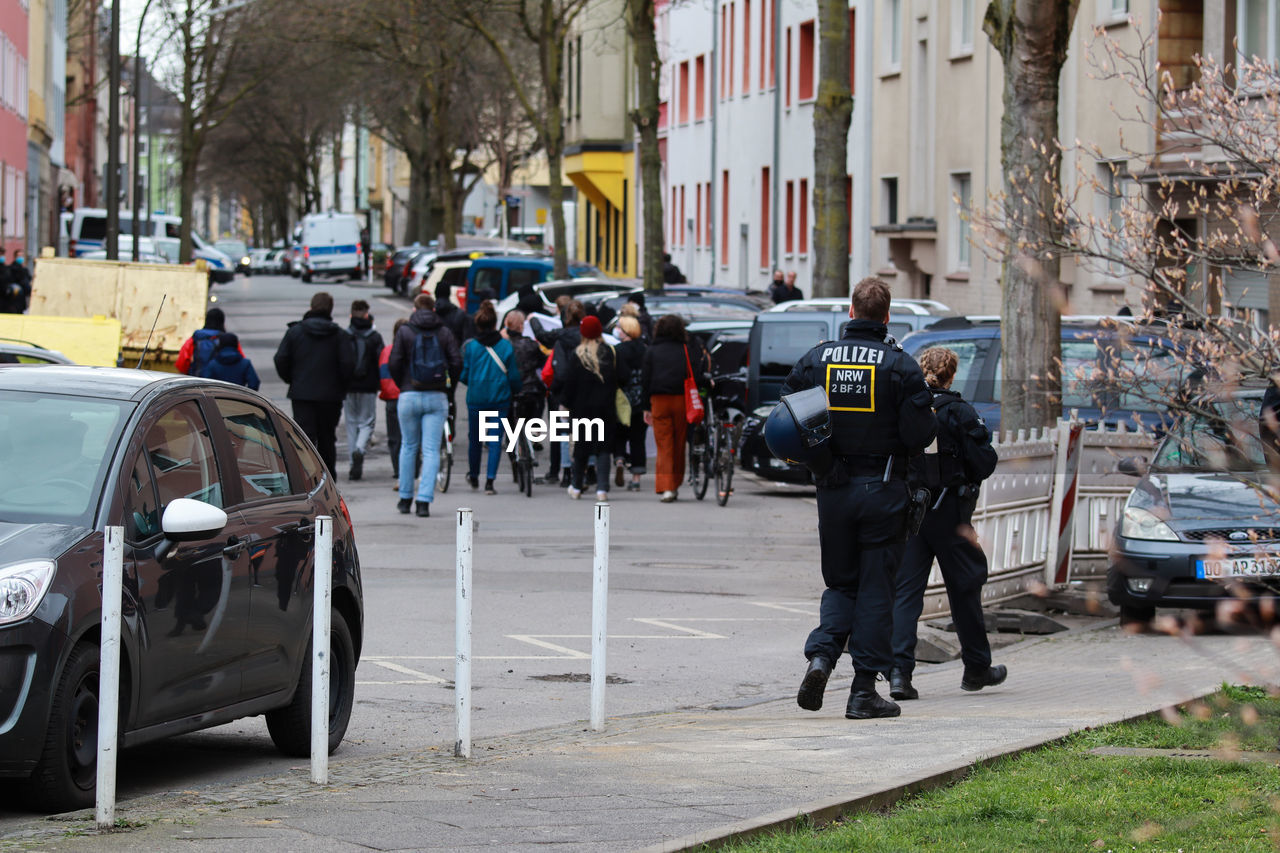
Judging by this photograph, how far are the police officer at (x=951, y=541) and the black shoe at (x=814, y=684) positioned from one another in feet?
2.87

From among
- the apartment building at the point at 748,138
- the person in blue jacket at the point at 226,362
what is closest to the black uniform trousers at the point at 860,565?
the person in blue jacket at the point at 226,362

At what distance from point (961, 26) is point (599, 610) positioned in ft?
94.7

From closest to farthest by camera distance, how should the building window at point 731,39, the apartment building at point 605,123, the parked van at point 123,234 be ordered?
1. the building window at point 731,39
2. the parked van at point 123,234
3. the apartment building at point 605,123

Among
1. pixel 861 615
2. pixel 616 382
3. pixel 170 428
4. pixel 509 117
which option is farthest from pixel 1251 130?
pixel 509 117

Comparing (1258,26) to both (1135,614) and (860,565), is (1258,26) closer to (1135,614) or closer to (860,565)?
(1135,614)

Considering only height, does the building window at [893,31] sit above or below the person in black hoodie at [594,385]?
above

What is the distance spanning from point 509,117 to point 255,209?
230 feet

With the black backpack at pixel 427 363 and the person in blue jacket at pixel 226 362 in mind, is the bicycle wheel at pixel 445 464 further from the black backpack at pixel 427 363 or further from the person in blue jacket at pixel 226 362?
the person in blue jacket at pixel 226 362

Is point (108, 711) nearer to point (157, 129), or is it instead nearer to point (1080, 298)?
point (1080, 298)

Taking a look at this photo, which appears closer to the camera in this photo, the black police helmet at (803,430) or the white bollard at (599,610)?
the white bollard at (599,610)

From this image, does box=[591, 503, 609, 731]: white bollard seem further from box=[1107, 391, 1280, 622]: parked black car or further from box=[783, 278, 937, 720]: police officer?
box=[1107, 391, 1280, 622]: parked black car

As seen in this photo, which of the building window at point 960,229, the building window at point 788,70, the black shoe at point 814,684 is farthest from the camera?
the building window at point 788,70

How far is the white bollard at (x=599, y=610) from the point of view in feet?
25.7

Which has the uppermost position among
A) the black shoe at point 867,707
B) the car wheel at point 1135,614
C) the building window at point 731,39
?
the building window at point 731,39
